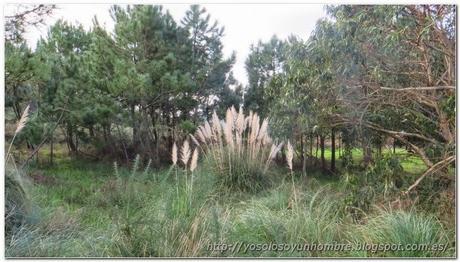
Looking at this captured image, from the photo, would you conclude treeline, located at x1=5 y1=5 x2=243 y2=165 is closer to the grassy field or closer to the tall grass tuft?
the tall grass tuft

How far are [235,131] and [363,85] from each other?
1.01m

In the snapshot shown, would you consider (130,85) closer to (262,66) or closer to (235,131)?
(235,131)

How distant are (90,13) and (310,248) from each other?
200 centimetres

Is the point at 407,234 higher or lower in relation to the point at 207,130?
lower

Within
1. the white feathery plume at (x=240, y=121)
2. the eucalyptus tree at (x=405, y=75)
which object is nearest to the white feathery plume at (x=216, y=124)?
the white feathery plume at (x=240, y=121)

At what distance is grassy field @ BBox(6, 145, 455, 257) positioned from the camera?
261 cm

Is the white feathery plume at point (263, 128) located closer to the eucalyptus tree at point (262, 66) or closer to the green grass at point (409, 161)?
the eucalyptus tree at point (262, 66)

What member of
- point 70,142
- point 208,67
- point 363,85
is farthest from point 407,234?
point 70,142

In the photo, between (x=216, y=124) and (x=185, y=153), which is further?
(x=216, y=124)

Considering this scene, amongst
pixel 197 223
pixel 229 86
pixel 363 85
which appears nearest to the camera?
pixel 197 223

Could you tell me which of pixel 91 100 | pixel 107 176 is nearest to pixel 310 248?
pixel 107 176

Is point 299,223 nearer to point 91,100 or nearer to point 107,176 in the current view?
point 107,176

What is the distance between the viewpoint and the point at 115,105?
3.76 meters

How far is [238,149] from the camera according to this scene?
385 cm
